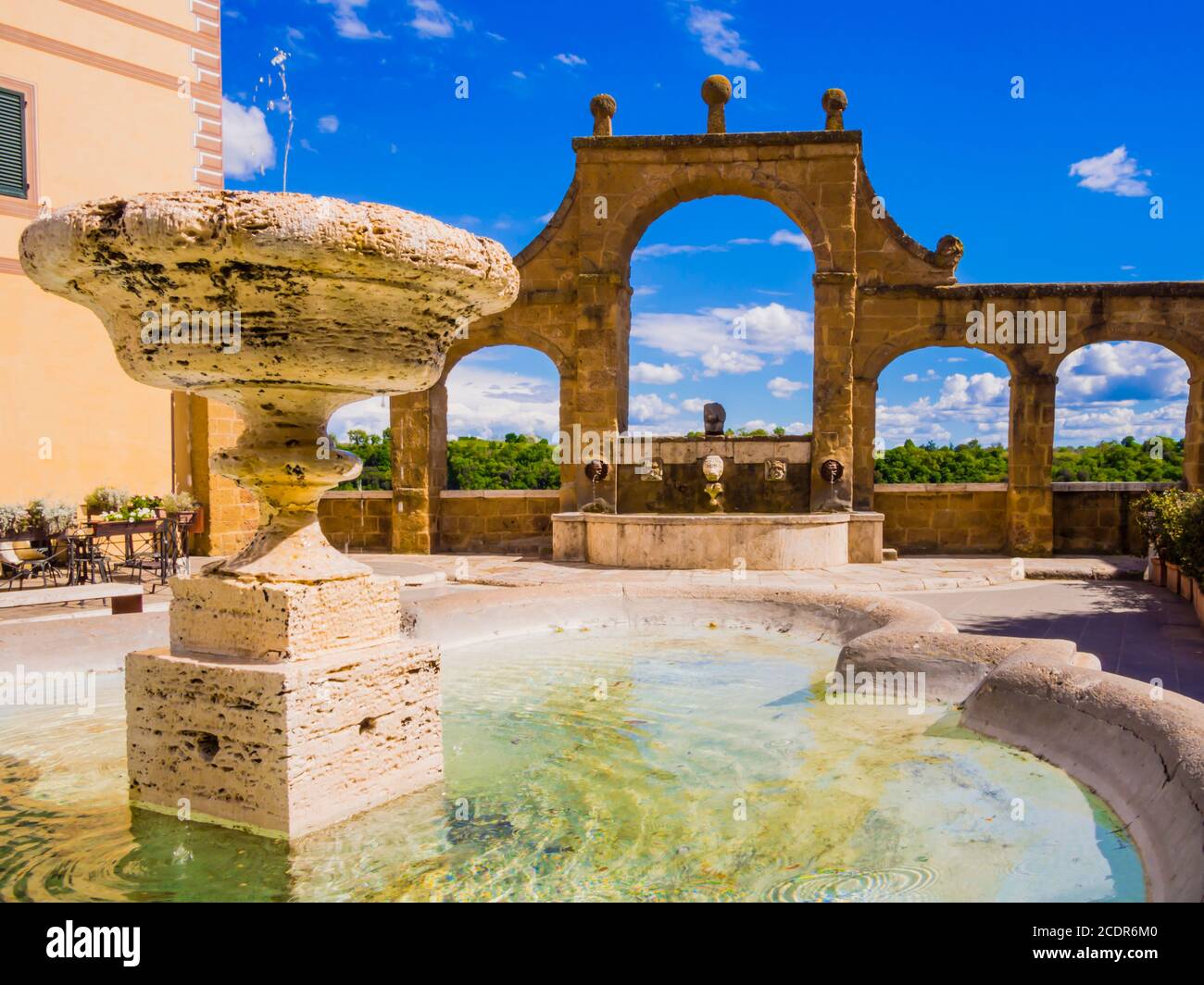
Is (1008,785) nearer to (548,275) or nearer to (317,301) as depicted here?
(317,301)

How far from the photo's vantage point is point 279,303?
2.54 metres

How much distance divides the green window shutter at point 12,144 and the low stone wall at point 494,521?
22.0 ft

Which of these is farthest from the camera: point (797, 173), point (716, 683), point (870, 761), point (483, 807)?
point (797, 173)

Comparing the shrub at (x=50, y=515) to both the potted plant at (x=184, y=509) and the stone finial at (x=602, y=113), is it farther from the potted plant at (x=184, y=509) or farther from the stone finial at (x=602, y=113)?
the stone finial at (x=602, y=113)

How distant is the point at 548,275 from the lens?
13.4 meters

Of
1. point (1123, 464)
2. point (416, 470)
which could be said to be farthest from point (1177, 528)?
point (1123, 464)

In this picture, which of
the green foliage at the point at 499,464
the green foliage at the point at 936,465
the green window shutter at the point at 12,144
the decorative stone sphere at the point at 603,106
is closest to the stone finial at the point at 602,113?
the decorative stone sphere at the point at 603,106

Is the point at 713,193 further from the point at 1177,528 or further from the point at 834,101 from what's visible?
the point at 1177,528

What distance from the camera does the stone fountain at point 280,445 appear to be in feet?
7.82

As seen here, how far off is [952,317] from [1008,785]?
1135cm

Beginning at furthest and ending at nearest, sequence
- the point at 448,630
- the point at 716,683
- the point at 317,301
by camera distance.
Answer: the point at 448,630, the point at 716,683, the point at 317,301

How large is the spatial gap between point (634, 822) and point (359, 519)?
12.0 meters

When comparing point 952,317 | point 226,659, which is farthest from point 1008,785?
point 952,317

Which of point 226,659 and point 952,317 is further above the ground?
point 952,317
